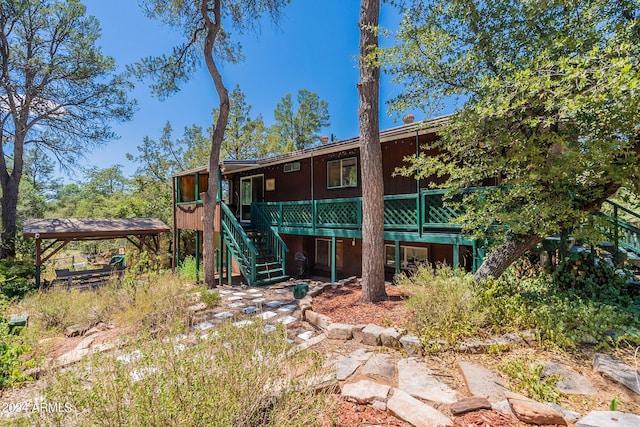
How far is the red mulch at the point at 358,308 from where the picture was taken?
180 inches

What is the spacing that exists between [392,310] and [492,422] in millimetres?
2738

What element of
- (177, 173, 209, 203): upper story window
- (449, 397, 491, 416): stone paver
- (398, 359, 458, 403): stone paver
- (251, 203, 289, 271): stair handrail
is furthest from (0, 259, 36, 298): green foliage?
(449, 397, 491, 416): stone paver

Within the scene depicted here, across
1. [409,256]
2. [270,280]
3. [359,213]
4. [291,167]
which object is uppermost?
[291,167]

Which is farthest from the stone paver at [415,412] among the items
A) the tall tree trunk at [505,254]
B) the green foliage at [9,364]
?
the green foliage at [9,364]

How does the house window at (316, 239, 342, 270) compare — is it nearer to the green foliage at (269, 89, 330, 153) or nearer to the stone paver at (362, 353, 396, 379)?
the stone paver at (362, 353, 396, 379)

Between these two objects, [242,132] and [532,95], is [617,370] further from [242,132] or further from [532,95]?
[242,132]

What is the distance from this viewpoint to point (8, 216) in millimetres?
12609

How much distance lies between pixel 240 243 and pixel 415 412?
8.54m

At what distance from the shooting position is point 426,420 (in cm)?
226

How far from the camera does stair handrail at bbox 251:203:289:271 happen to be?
33.4 feet

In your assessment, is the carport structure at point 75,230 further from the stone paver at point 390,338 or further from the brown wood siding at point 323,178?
the stone paver at point 390,338

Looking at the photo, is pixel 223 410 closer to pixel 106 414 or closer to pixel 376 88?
pixel 106 414

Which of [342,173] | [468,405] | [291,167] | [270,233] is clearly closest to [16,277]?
[270,233]

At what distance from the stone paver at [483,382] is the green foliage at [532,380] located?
Answer: 15cm
